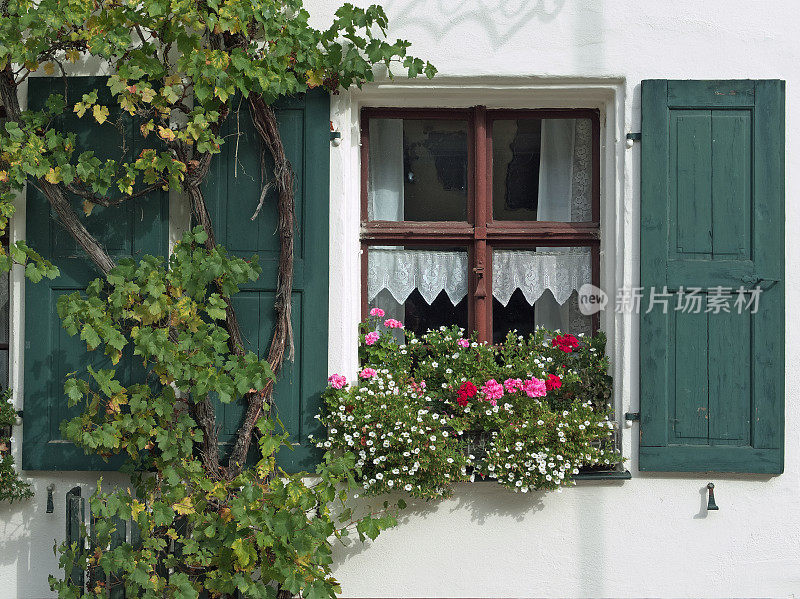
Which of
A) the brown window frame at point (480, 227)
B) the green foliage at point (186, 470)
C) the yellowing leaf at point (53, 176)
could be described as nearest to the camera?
the green foliage at point (186, 470)

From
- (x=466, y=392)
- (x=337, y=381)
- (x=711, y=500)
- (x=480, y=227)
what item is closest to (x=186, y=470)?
(x=337, y=381)

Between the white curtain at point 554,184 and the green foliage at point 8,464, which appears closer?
the green foliage at point 8,464

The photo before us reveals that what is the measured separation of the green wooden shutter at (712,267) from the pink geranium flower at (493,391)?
2.25 ft

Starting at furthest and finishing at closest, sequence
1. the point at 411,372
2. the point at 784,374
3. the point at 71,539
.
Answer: the point at 411,372 < the point at 784,374 < the point at 71,539

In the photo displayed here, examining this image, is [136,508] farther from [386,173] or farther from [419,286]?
[386,173]

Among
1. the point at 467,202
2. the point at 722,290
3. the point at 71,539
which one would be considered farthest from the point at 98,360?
the point at 722,290

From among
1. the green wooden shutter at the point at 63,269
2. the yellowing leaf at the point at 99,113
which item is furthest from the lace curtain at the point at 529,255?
the yellowing leaf at the point at 99,113

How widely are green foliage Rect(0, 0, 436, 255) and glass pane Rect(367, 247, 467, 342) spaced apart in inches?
35.2

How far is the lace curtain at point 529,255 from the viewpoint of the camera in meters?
3.88

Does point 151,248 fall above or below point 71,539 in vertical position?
above

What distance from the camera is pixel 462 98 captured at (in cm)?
379

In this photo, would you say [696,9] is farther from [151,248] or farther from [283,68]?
[151,248]

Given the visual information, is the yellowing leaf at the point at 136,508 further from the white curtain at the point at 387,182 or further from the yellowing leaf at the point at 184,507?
the white curtain at the point at 387,182

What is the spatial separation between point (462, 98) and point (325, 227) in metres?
0.95
